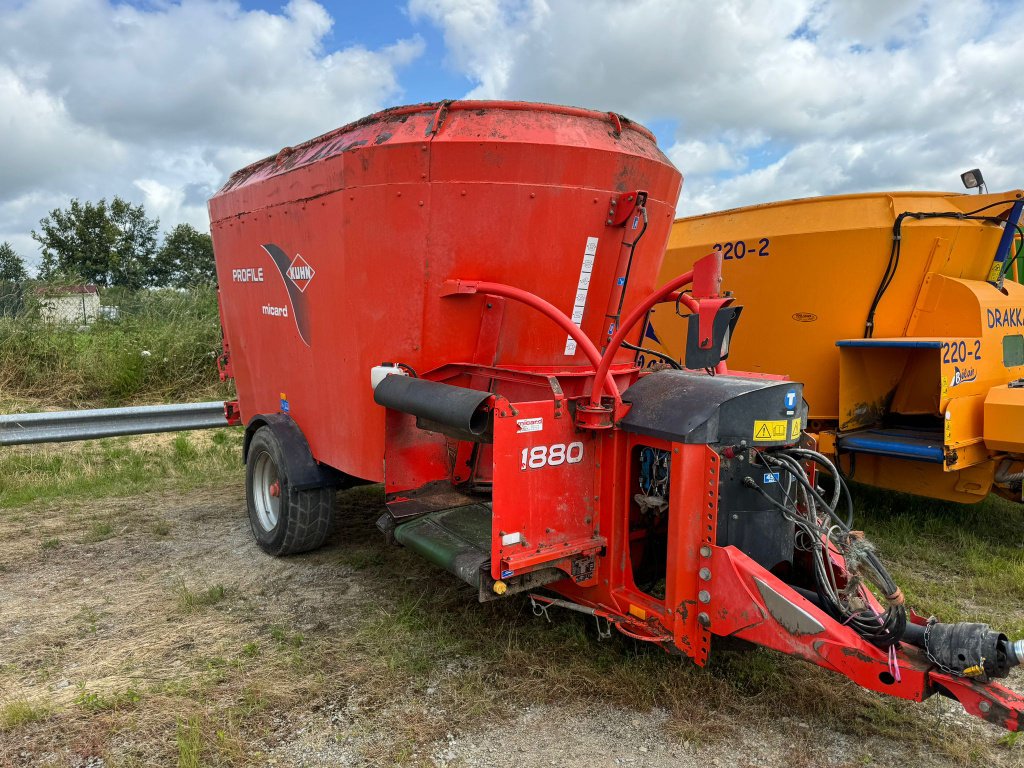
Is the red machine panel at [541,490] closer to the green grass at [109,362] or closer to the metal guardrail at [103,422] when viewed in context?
the metal guardrail at [103,422]

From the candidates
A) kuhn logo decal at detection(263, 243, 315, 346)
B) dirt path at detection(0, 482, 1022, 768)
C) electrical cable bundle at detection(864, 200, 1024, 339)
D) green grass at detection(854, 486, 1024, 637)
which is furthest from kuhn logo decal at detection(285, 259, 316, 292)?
electrical cable bundle at detection(864, 200, 1024, 339)

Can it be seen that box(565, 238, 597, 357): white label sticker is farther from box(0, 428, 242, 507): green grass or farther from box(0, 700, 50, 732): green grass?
box(0, 428, 242, 507): green grass

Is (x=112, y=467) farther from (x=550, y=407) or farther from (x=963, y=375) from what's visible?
(x=963, y=375)

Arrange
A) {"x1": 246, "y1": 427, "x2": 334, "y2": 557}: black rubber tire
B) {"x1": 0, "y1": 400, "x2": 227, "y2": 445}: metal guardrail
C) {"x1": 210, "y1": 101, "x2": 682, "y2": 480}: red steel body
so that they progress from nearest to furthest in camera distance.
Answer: {"x1": 210, "y1": 101, "x2": 682, "y2": 480}: red steel body < {"x1": 246, "y1": 427, "x2": 334, "y2": 557}: black rubber tire < {"x1": 0, "y1": 400, "x2": 227, "y2": 445}: metal guardrail

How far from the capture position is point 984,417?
4.78 meters

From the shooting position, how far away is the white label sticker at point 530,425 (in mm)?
2844

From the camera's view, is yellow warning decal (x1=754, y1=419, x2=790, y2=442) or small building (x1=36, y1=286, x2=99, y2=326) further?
small building (x1=36, y1=286, x2=99, y2=326)

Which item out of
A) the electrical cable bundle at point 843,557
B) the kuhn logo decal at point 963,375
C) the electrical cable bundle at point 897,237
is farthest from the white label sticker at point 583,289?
the electrical cable bundle at point 897,237

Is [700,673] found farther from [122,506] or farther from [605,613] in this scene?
[122,506]

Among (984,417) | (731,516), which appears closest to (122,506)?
(731,516)

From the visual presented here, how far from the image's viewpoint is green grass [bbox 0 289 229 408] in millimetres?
8812

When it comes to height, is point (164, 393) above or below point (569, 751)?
above

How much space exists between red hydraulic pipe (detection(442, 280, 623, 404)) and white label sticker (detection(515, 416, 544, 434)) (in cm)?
26

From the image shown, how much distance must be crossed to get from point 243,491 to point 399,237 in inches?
148
